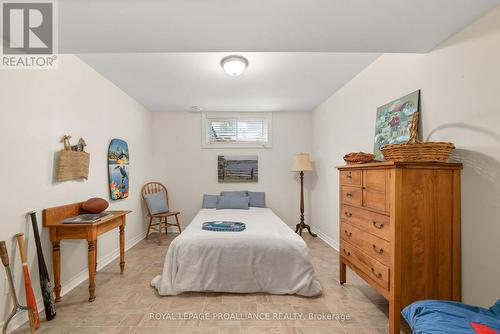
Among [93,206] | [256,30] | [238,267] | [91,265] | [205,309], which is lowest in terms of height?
[205,309]

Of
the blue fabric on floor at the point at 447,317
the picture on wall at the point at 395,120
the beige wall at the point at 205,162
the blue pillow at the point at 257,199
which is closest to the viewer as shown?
the blue fabric on floor at the point at 447,317

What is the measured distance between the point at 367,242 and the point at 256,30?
1.93 metres

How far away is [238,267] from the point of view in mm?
2521

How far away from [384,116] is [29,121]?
332cm

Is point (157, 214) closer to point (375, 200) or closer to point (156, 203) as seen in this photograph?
point (156, 203)

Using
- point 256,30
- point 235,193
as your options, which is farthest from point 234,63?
point 235,193

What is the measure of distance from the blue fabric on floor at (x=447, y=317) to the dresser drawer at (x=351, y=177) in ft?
3.52

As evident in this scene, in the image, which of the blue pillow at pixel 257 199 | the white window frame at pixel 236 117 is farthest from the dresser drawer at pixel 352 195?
the white window frame at pixel 236 117

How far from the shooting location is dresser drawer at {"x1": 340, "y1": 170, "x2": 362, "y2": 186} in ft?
7.47

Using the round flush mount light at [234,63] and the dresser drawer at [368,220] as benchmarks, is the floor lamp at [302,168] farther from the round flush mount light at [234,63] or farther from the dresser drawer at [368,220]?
the round flush mount light at [234,63]

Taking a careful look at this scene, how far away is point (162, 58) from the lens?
2732mm

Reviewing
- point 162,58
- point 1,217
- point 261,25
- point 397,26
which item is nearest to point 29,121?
point 1,217

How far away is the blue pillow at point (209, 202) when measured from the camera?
15.5 ft

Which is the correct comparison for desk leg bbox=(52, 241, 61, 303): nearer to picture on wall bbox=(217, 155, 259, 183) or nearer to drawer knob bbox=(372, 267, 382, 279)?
drawer knob bbox=(372, 267, 382, 279)
